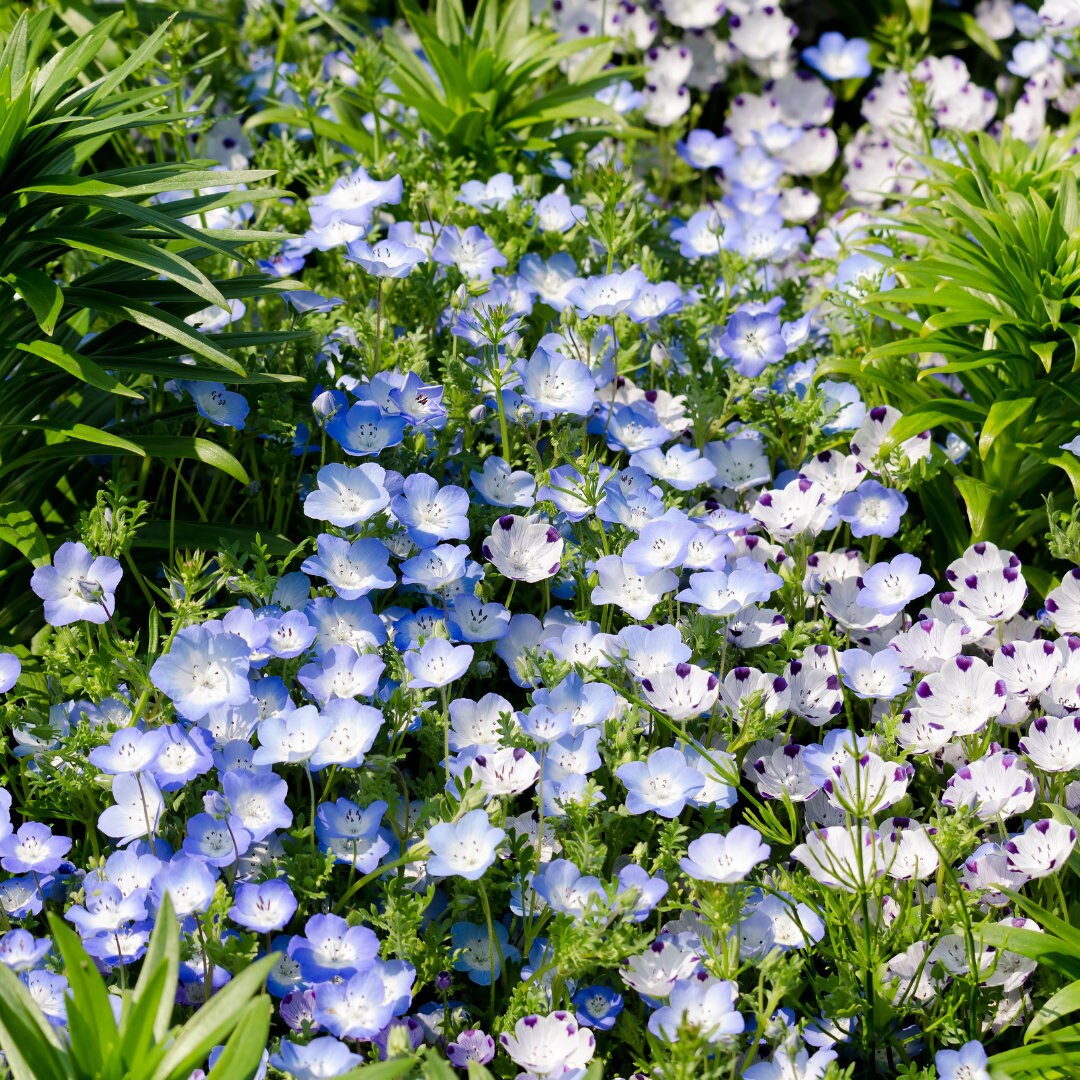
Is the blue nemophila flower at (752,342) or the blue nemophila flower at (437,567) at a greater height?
the blue nemophila flower at (752,342)

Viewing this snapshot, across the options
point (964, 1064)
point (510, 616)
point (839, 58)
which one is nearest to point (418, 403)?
point (510, 616)

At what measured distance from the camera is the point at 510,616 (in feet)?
7.79

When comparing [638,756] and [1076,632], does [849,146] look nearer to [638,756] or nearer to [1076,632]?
[1076,632]

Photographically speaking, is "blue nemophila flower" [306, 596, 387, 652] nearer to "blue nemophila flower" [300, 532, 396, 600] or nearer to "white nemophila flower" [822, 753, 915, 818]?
"blue nemophila flower" [300, 532, 396, 600]

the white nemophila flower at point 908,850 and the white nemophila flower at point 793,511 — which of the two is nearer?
the white nemophila flower at point 908,850

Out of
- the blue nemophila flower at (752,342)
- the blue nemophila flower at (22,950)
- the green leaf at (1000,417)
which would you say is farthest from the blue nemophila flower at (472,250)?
the blue nemophila flower at (22,950)

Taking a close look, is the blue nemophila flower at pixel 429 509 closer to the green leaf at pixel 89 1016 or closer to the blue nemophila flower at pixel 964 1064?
the green leaf at pixel 89 1016

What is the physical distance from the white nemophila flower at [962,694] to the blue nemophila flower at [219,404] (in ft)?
4.52

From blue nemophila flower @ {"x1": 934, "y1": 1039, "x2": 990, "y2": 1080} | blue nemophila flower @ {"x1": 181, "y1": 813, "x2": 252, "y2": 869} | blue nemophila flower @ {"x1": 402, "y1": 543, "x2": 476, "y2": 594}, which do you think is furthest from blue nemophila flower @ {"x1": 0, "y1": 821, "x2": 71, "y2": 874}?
blue nemophila flower @ {"x1": 934, "y1": 1039, "x2": 990, "y2": 1080}

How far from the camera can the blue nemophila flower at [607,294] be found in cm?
265

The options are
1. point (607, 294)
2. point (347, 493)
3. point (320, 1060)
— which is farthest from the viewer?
point (607, 294)

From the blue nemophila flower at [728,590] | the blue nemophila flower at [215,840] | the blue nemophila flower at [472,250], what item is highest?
the blue nemophila flower at [472,250]

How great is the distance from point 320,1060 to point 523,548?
1.00 metres

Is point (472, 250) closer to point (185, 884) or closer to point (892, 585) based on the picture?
point (892, 585)
